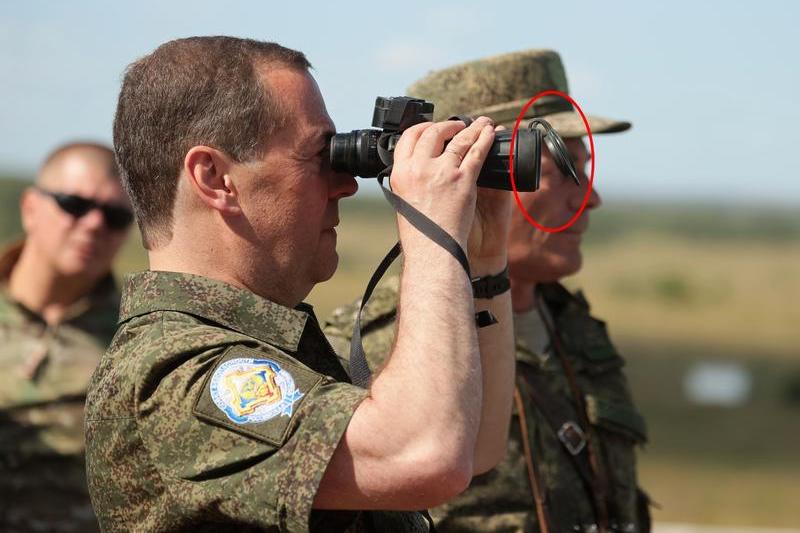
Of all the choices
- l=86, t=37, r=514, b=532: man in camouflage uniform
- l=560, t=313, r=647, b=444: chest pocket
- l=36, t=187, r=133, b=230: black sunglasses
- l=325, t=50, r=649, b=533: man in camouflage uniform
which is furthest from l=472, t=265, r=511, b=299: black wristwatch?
l=36, t=187, r=133, b=230: black sunglasses

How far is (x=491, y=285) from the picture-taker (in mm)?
3158

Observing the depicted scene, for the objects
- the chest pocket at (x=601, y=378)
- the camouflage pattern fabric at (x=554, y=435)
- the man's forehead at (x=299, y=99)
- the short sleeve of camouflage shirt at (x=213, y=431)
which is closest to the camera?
the short sleeve of camouflage shirt at (x=213, y=431)

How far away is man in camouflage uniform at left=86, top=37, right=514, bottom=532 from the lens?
229cm

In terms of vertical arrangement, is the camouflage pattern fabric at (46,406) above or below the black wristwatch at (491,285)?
below

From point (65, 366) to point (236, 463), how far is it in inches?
132

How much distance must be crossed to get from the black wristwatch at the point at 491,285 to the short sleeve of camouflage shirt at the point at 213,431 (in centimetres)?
74

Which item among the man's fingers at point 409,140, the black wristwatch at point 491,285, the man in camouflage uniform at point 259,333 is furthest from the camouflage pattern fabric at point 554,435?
the man's fingers at point 409,140

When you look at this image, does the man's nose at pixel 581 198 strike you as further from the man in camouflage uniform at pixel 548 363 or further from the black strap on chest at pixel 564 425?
the black strap on chest at pixel 564 425

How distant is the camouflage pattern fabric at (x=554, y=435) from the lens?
12.4ft

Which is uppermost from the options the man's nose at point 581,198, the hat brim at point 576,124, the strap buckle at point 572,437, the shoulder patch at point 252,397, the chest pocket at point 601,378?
the hat brim at point 576,124

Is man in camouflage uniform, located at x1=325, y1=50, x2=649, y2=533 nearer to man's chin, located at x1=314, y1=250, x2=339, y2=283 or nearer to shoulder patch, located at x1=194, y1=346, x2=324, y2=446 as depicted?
man's chin, located at x1=314, y1=250, x2=339, y2=283

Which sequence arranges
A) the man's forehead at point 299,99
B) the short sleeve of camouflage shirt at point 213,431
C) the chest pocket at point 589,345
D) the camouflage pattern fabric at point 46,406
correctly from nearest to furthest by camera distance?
the short sleeve of camouflage shirt at point 213,431 → the man's forehead at point 299,99 → the chest pocket at point 589,345 → the camouflage pattern fabric at point 46,406

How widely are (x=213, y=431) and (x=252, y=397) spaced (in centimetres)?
9

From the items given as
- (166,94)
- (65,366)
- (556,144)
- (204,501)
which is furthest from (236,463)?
(65,366)
